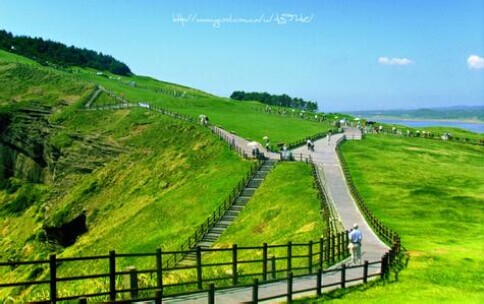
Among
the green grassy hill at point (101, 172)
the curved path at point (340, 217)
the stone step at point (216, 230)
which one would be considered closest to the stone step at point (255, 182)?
the green grassy hill at point (101, 172)

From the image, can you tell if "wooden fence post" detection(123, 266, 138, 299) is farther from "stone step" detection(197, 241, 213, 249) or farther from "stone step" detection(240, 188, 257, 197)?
"stone step" detection(240, 188, 257, 197)

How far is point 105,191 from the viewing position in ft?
247

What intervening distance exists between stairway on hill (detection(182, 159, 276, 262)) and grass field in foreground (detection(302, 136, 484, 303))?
10599mm

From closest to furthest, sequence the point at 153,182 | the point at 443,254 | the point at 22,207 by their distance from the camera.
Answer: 1. the point at 443,254
2. the point at 153,182
3. the point at 22,207

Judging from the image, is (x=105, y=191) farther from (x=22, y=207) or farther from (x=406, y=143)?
(x=406, y=143)

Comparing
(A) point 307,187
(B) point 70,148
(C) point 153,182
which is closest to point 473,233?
(A) point 307,187

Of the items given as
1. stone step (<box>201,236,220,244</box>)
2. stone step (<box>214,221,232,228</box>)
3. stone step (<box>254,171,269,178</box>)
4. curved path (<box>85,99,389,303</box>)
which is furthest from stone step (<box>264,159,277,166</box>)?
stone step (<box>201,236,220,244</box>)

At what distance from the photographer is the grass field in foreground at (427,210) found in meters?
24.1

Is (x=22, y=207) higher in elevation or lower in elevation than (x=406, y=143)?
lower

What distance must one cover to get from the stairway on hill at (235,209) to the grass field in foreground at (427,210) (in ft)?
34.8

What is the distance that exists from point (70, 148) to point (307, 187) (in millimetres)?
50535

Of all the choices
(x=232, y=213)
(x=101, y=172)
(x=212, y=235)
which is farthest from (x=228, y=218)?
(x=101, y=172)

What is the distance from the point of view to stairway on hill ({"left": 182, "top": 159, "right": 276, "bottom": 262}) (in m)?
44.6

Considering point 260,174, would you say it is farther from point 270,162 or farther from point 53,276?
point 53,276
